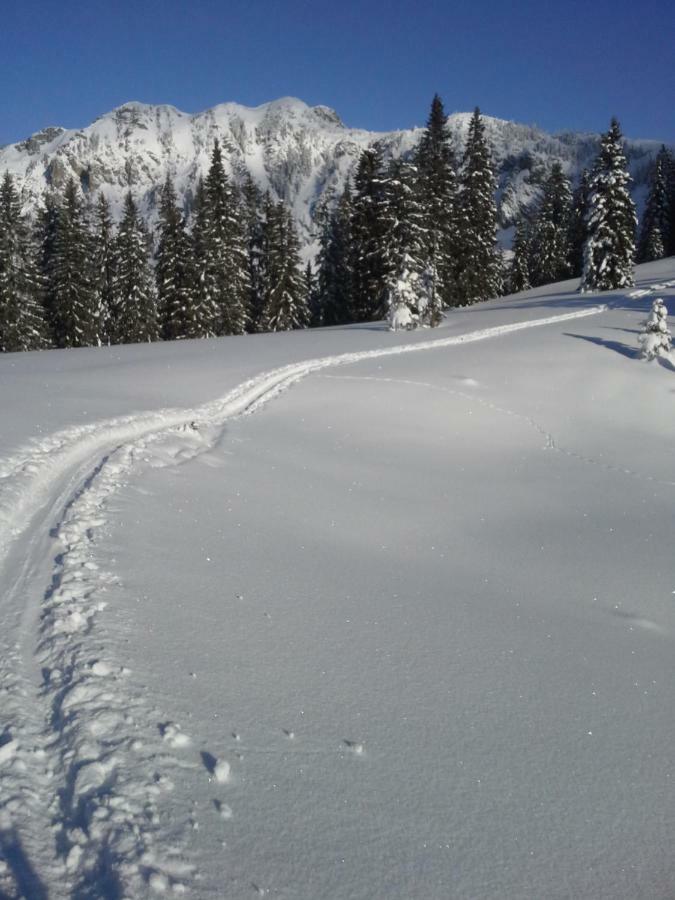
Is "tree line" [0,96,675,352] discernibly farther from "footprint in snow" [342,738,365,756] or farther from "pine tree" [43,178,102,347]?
"footprint in snow" [342,738,365,756]

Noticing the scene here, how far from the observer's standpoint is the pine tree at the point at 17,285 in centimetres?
3195

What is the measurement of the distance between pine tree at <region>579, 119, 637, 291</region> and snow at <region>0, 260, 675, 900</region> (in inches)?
1190

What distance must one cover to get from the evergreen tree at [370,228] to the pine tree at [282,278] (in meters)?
4.44

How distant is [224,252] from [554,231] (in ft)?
123

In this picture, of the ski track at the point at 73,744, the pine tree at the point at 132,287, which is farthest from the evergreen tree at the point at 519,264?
the ski track at the point at 73,744

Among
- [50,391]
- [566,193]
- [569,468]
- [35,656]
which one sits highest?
[566,193]

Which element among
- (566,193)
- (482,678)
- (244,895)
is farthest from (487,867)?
(566,193)

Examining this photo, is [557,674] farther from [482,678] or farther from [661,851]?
[661,851]

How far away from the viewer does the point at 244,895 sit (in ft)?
8.95

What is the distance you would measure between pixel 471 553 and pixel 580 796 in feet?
13.9

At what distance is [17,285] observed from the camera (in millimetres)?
32250

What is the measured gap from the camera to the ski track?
279 cm

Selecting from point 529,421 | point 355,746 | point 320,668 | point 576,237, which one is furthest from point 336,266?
point 355,746

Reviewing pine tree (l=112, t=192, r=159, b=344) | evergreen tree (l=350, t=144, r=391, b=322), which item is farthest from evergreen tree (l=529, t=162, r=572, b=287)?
pine tree (l=112, t=192, r=159, b=344)
